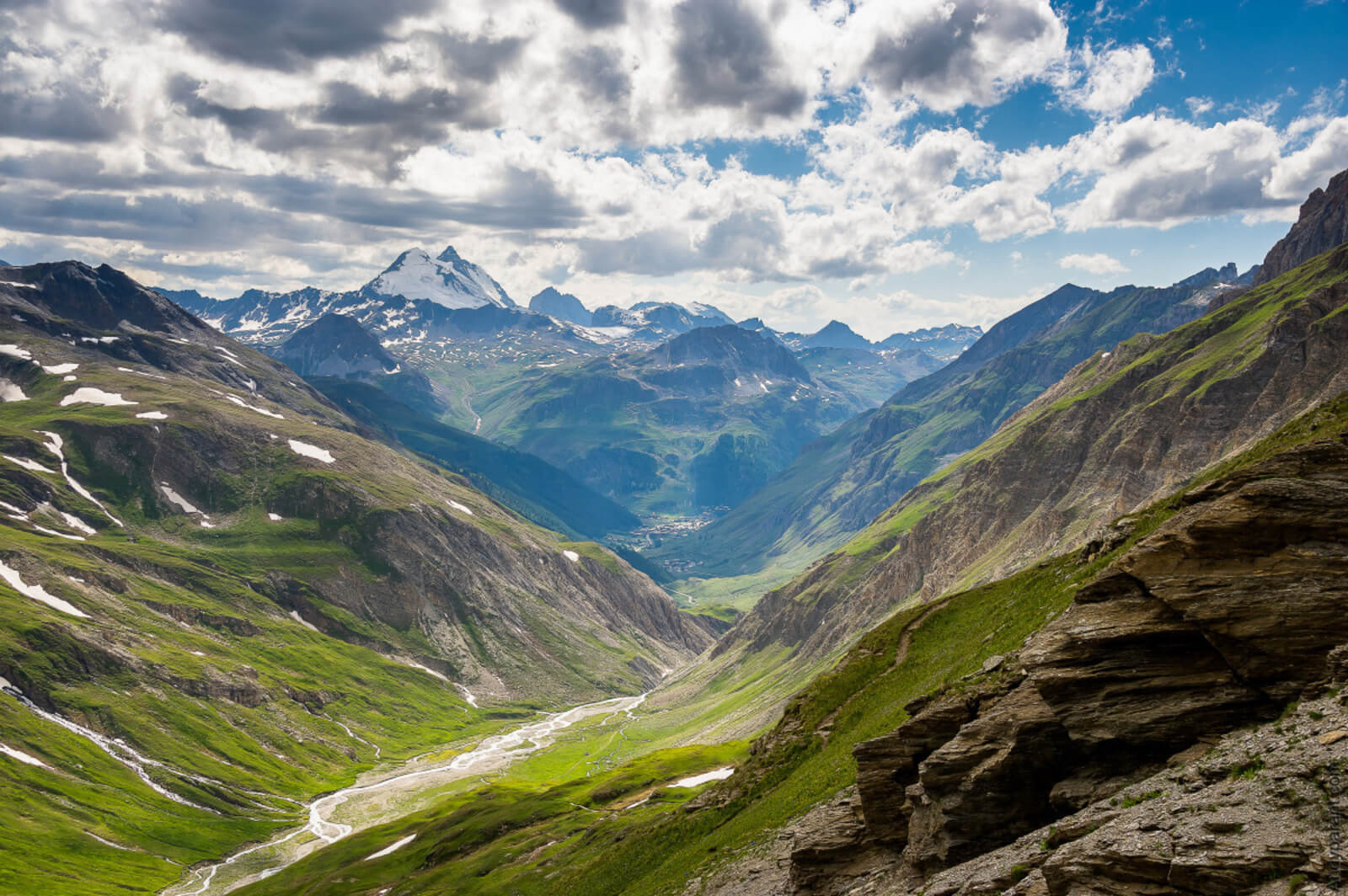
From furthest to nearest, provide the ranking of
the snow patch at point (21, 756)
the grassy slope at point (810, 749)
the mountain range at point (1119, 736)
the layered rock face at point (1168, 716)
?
the snow patch at point (21, 756), the grassy slope at point (810, 749), the mountain range at point (1119, 736), the layered rock face at point (1168, 716)

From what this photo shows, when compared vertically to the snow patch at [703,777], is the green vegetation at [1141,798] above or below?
above

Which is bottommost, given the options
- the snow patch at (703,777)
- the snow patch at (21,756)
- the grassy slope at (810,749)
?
the snow patch at (703,777)

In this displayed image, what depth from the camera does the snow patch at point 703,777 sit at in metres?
94.0

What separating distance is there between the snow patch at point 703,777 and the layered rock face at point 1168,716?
63987 mm

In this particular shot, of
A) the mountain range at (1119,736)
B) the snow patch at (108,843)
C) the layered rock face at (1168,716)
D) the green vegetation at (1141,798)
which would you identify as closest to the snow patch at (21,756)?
the snow patch at (108,843)

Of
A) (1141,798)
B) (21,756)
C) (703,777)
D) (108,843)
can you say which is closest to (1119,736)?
(1141,798)

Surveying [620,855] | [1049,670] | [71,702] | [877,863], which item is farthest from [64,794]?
[1049,670]

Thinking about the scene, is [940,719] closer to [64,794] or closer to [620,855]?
[620,855]

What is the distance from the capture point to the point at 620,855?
6388 centimetres

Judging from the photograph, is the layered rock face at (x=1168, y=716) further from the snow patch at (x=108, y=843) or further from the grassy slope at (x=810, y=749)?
the snow patch at (x=108, y=843)

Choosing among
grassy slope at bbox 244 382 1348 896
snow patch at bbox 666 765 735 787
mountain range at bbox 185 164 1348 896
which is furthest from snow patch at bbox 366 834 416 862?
mountain range at bbox 185 164 1348 896

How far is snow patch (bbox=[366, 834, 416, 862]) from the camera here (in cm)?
11706

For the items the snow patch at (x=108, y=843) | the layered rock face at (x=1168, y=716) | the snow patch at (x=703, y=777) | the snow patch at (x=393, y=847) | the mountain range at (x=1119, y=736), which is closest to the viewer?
the layered rock face at (x=1168, y=716)

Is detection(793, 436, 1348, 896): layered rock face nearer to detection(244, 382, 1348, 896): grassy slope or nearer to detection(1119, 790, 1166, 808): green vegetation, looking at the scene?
detection(1119, 790, 1166, 808): green vegetation
